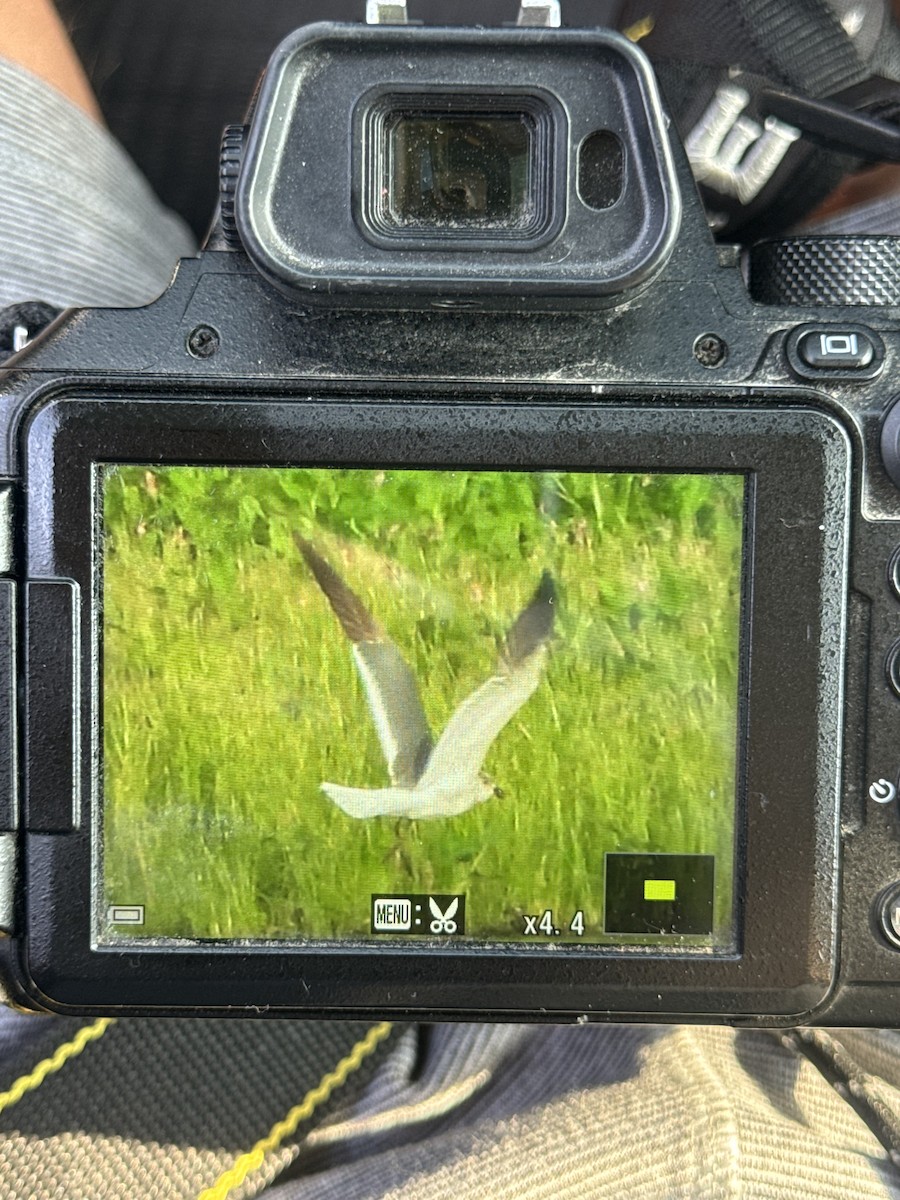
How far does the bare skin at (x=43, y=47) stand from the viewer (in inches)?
27.0

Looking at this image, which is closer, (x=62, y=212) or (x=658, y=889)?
(x=658, y=889)

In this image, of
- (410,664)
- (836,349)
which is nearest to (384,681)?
(410,664)

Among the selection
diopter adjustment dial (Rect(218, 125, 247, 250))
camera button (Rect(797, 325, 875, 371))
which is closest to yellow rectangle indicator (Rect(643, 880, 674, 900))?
camera button (Rect(797, 325, 875, 371))

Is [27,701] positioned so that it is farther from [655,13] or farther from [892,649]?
[655,13]

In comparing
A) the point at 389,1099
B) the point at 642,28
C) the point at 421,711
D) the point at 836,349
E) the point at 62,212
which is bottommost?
the point at 389,1099

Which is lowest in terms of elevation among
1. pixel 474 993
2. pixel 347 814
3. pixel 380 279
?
pixel 474 993

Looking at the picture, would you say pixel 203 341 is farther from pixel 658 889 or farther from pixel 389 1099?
pixel 389 1099

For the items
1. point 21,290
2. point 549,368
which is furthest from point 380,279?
point 21,290

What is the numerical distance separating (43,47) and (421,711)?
1.92 ft

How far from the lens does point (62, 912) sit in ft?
1.67

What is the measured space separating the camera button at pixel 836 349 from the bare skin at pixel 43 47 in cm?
57

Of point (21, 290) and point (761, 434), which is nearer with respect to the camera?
point (761, 434)

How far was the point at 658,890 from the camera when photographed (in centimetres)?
51

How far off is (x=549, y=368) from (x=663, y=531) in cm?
10
